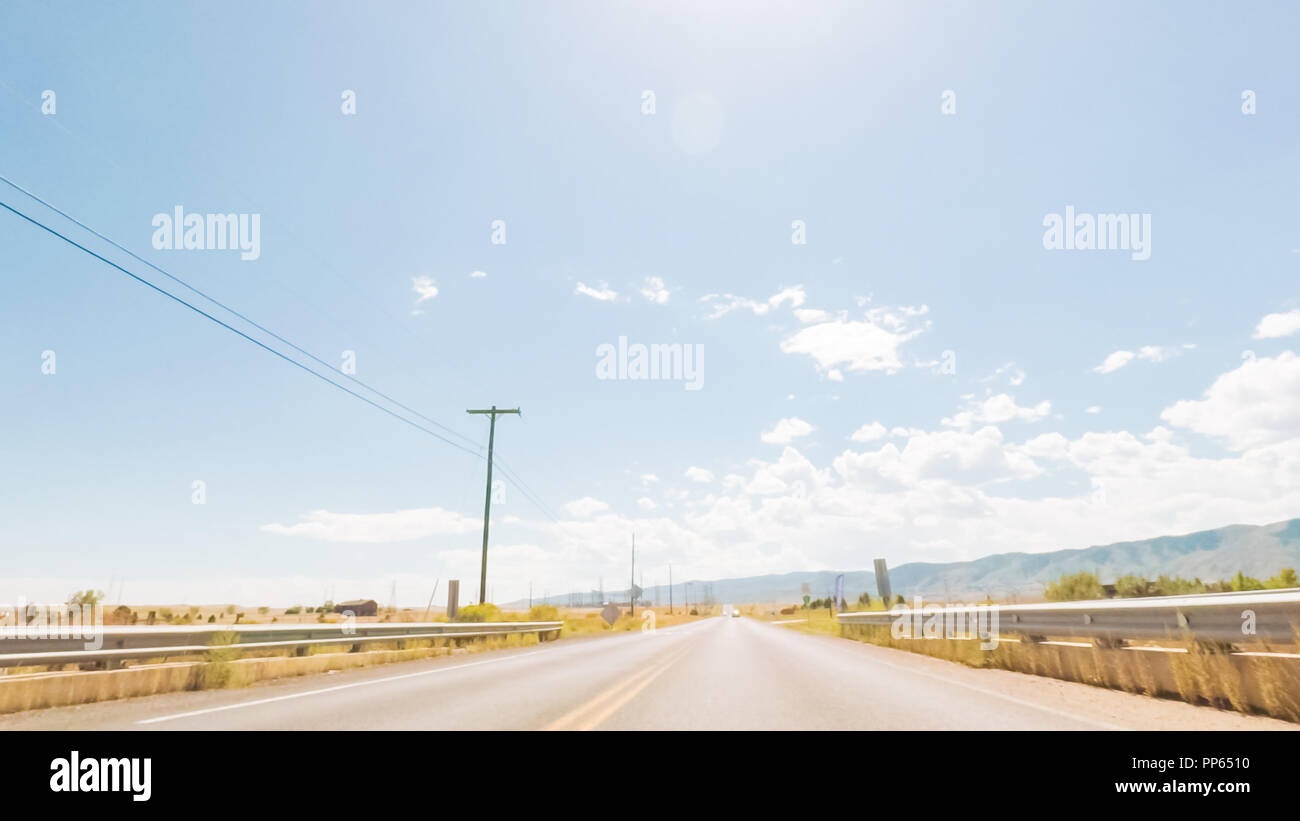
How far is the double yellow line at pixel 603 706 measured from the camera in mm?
6605

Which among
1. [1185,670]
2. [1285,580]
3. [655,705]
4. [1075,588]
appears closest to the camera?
[1185,670]

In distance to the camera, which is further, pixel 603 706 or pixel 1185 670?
pixel 603 706

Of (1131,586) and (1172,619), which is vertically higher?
(1172,619)

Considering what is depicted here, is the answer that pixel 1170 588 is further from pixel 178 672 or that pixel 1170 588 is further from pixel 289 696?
pixel 178 672

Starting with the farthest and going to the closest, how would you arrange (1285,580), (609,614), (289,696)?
(609,614), (1285,580), (289,696)

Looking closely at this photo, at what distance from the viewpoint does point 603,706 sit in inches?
312

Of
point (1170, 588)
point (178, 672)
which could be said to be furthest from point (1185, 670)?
point (1170, 588)

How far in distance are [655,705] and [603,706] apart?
0.60 metres
